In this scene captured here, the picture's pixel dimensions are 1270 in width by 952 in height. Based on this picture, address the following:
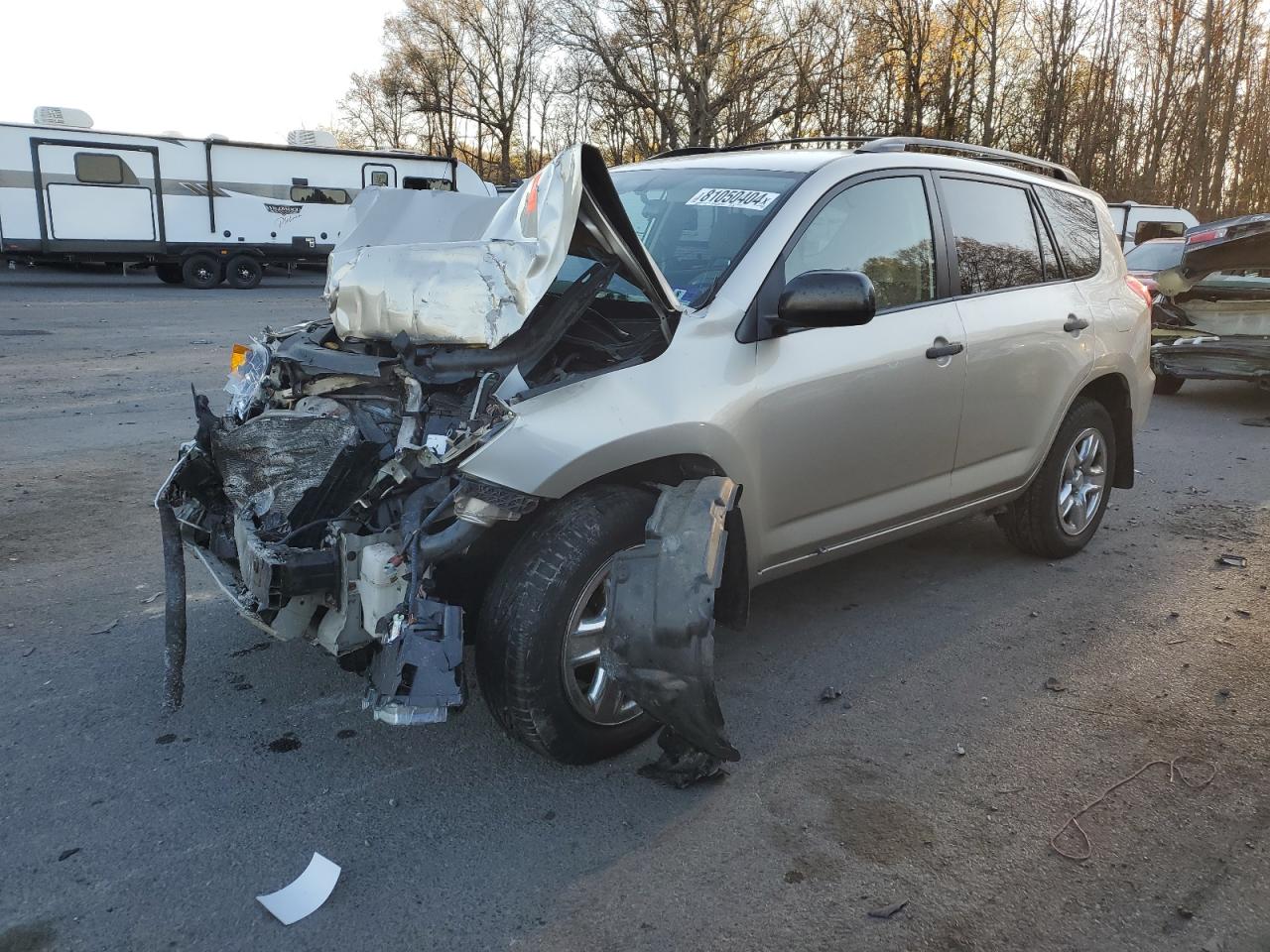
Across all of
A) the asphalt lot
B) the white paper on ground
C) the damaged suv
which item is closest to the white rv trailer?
the damaged suv

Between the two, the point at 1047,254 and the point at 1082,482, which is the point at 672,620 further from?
the point at 1082,482

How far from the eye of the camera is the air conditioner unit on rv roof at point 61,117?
65.4 feet

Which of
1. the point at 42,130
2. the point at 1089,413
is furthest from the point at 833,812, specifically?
the point at 42,130

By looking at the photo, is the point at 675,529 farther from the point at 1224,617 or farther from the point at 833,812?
the point at 1224,617

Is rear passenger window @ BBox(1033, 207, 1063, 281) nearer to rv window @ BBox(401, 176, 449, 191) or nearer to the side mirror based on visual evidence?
the side mirror

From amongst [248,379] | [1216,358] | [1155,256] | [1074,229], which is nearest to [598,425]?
[248,379]

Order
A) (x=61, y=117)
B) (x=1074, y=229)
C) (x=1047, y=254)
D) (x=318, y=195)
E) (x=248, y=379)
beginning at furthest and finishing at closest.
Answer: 1. (x=318, y=195)
2. (x=61, y=117)
3. (x=1074, y=229)
4. (x=1047, y=254)
5. (x=248, y=379)

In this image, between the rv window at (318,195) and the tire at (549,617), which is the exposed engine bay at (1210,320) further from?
the rv window at (318,195)

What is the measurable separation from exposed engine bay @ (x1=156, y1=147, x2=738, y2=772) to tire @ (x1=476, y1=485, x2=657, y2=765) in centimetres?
15

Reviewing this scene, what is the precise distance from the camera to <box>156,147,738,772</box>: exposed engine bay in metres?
2.79

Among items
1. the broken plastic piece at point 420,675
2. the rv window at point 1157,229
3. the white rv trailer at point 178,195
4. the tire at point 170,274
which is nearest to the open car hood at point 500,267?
the broken plastic piece at point 420,675

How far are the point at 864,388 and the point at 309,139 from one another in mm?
23336

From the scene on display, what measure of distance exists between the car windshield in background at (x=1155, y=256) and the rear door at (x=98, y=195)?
18579 mm

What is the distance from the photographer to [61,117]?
20031mm
